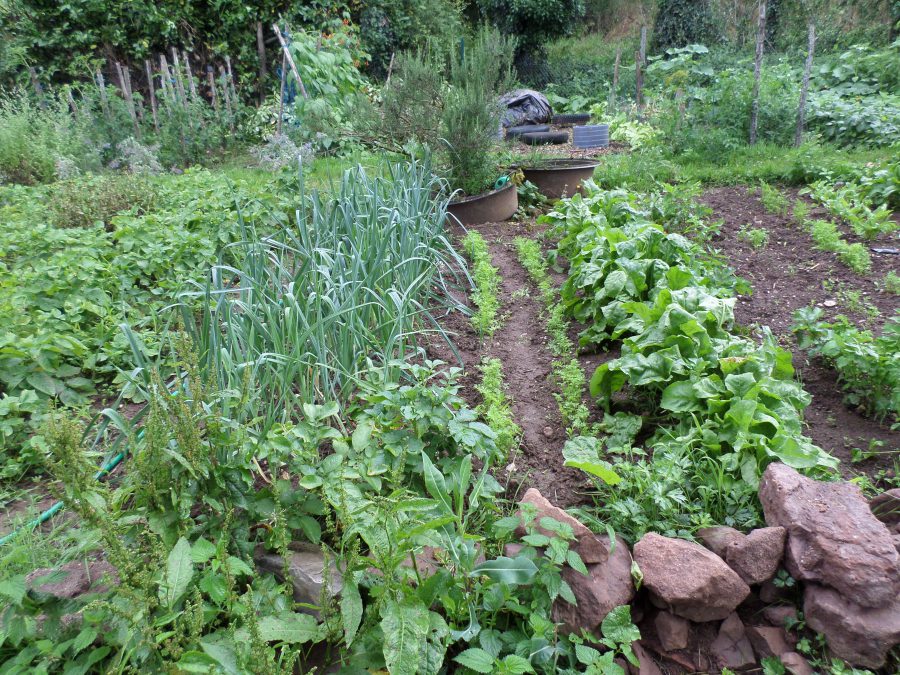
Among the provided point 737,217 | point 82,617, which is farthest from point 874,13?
point 82,617

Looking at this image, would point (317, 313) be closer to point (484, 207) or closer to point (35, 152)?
point (484, 207)

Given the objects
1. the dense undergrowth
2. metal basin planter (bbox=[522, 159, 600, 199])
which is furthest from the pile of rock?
metal basin planter (bbox=[522, 159, 600, 199])

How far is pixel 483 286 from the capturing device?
13.1ft

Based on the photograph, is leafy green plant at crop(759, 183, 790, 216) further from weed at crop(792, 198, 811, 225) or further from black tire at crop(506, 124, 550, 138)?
black tire at crop(506, 124, 550, 138)

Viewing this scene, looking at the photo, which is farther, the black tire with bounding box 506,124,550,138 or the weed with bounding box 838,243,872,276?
the black tire with bounding box 506,124,550,138

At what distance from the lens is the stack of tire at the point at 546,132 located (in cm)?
995

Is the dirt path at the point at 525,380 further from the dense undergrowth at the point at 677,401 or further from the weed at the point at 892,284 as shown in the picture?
the weed at the point at 892,284

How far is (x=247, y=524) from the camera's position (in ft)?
6.10

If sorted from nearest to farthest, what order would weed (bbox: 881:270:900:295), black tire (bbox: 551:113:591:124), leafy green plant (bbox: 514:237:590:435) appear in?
leafy green plant (bbox: 514:237:590:435) < weed (bbox: 881:270:900:295) < black tire (bbox: 551:113:591:124)

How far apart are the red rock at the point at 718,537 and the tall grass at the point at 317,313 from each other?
1.22m

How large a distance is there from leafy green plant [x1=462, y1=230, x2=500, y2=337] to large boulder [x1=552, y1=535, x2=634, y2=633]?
187cm

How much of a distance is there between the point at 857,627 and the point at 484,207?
4.72 metres

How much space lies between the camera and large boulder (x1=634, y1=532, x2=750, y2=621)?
1.72 meters

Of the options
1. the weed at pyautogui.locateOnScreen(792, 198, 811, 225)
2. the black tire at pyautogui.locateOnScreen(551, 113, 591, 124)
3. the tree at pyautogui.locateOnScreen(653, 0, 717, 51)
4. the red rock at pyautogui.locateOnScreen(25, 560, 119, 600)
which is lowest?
the red rock at pyautogui.locateOnScreen(25, 560, 119, 600)
